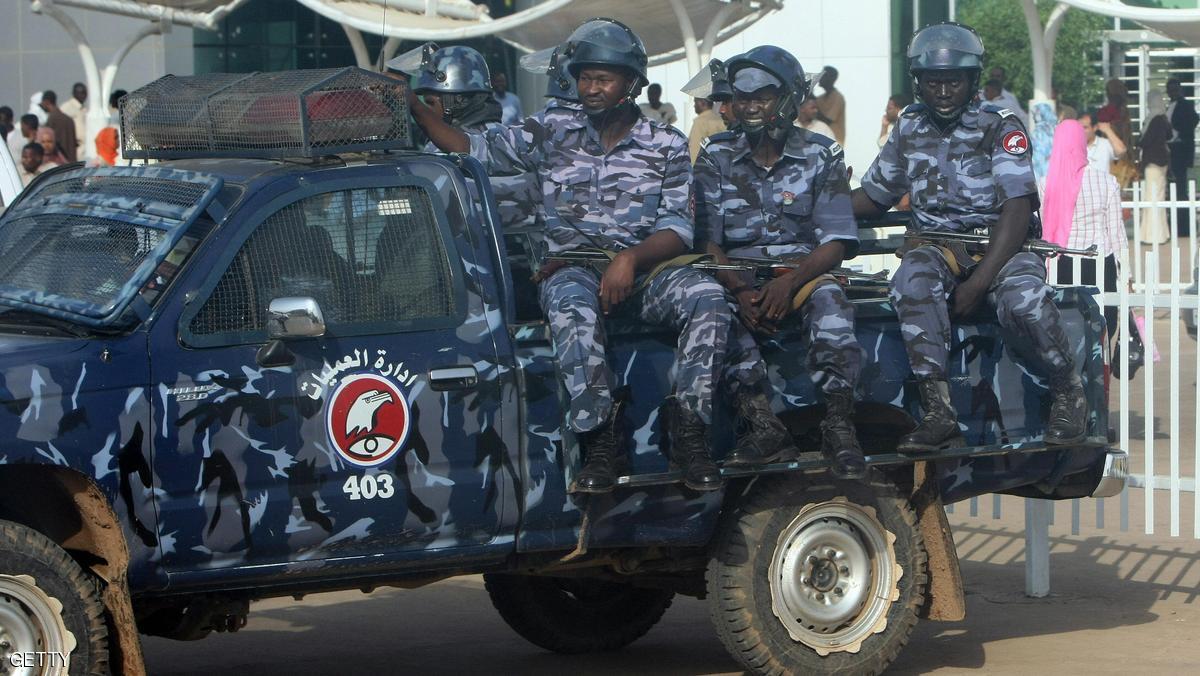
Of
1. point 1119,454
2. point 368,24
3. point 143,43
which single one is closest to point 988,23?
point 143,43

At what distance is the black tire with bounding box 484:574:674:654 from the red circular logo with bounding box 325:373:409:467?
1552 mm

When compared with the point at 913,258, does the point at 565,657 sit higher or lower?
lower

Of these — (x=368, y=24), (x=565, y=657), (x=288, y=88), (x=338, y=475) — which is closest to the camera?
(x=338, y=475)

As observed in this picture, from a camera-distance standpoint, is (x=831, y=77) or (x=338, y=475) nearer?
(x=338, y=475)

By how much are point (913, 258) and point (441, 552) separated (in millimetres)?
2134

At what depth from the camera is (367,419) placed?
598 cm

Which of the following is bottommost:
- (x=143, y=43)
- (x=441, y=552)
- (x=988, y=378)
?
(x=441, y=552)

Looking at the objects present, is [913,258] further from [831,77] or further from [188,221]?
[831,77]

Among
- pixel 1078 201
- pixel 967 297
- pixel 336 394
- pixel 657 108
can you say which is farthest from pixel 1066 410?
pixel 657 108

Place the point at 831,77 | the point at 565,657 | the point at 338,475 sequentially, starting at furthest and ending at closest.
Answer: the point at 831,77 → the point at 565,657 → the point at 338,475

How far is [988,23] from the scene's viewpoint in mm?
48844

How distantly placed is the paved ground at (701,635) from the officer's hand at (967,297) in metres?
1.37

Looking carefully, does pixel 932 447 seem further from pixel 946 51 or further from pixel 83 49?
pixel 83 49

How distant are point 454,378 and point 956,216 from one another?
2490 mm
